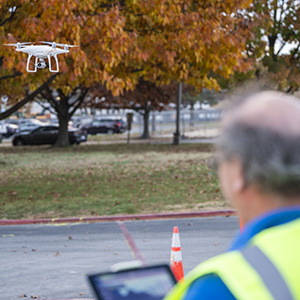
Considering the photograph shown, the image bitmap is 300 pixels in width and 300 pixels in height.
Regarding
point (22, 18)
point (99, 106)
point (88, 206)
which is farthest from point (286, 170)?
point (99, 106)

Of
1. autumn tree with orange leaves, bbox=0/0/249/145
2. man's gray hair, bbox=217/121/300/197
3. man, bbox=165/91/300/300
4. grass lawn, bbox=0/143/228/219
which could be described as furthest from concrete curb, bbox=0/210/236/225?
man's gray hair, bbox=217/121/300/197

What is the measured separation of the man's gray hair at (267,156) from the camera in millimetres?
1322

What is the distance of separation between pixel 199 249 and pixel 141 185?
8.16 m

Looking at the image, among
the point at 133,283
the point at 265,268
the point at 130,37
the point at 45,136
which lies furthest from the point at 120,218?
the point at 45,136

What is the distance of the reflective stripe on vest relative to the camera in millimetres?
1173

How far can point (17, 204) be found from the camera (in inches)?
574

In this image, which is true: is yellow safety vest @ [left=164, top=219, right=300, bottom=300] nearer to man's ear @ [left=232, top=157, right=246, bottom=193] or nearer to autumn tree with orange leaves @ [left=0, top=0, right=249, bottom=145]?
man's ear @ [left=232, top=157, right=246, bottom=193]

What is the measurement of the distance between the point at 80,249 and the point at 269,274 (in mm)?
8864

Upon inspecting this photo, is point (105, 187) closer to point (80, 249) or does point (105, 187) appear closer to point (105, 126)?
point (80, 249)

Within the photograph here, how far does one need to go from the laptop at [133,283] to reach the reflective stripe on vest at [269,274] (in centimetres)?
54

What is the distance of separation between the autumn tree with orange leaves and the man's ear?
11980mm

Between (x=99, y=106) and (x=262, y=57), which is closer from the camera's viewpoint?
(x=262, y=57)

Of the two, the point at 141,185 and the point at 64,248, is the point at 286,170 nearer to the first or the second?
the point at 64,248

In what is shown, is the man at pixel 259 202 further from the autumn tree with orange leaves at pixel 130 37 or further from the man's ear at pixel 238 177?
the autumn tree with orange leaves at pixel 130 37
